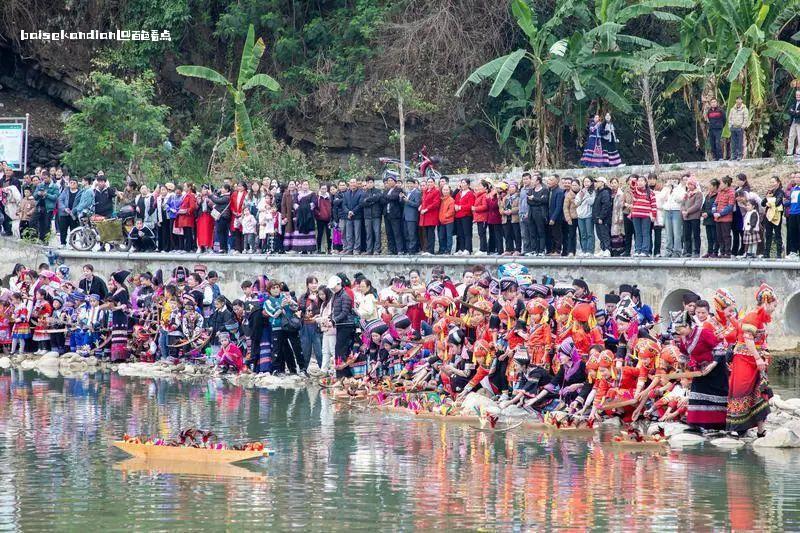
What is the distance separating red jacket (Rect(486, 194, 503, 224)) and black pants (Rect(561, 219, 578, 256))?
119cm

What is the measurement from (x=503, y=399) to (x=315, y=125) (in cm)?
2105

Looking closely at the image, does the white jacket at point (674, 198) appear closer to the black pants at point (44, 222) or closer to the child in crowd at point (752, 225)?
the child in crowd at point (752, 225)

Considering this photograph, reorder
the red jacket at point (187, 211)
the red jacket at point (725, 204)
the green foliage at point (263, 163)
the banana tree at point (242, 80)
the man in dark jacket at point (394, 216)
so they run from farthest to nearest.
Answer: the banana tree at point (242, 80), the green foliage at point (263, 163), the red jacket at point (187, 211), the man in dark jacket at point (394, 216), the red jacket at point (725, 204)

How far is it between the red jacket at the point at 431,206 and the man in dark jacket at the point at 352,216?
1.23 m

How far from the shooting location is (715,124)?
27.9 metres

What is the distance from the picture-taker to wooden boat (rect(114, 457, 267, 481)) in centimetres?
1377

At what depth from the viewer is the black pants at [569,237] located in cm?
2405

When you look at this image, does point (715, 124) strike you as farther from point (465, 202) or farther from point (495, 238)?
point (465, 202)

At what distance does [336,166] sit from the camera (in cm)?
3606

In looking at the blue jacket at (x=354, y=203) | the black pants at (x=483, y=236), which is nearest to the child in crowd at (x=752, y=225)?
the black pants at (x=483, y=236)

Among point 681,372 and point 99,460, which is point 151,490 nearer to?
point 99,460

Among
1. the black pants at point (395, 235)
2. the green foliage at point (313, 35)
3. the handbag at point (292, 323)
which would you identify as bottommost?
the handbag at point (292, 323)

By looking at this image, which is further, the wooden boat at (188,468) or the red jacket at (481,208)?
the red jacket at (481,208)

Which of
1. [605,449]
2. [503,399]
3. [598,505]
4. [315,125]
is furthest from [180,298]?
[315,125]
